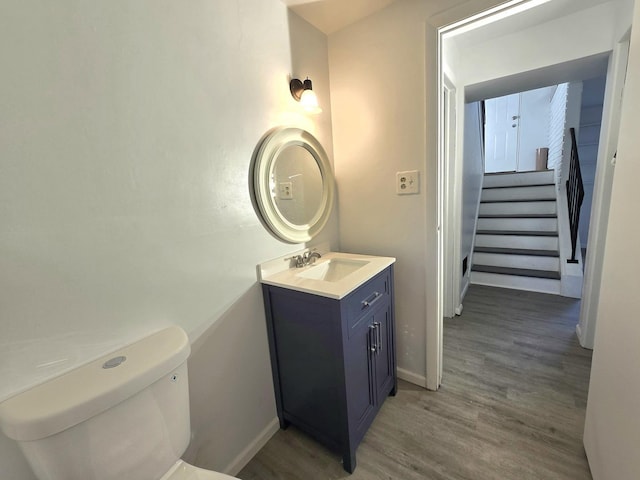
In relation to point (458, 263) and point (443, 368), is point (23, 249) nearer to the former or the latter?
point (443, 368)

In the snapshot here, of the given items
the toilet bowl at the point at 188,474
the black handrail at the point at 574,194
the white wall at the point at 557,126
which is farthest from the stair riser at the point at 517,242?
the toilet bowl at the point at 188,474

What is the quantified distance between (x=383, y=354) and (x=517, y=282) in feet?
8.20

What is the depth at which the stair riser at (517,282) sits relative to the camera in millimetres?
2902

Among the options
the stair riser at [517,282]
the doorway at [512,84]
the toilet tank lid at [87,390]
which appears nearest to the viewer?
the toilet tank lid at [87,390]

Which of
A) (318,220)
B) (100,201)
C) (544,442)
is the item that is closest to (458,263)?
(544,442)

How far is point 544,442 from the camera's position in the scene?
4.25ft

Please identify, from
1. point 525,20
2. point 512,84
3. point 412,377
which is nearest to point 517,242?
point 512,84

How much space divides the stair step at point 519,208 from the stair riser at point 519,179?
18.3 inches

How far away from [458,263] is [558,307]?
1.11 m

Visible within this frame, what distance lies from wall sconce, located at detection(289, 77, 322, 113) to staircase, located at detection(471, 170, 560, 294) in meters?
2.99

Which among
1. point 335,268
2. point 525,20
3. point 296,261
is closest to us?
point 296,261

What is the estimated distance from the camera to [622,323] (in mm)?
920

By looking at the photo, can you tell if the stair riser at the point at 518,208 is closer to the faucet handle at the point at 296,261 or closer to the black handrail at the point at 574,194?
the black handrail at the point at 574,194

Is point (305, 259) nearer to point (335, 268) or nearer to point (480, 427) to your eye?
point (335, 268)
